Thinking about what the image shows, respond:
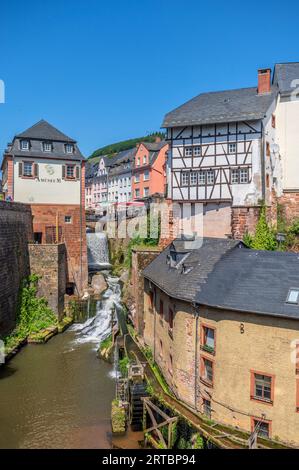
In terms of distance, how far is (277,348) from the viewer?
38.5 ft

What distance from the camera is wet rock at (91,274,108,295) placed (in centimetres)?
3225

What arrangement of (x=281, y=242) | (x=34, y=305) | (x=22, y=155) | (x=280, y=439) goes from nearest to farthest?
(x=280, y=439) → (x=281, y=242) → (x=34, y=305) → (x=22, y=155)

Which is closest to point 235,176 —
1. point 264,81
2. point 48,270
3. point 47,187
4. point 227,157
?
point 227,157

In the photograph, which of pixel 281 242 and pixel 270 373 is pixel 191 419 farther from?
pixel 281 242

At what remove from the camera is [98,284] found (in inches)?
1286

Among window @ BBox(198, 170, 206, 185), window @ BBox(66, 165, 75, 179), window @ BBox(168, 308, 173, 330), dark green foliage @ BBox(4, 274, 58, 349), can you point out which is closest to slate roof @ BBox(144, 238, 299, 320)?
window @ BBox(168, 308, 173, 330)

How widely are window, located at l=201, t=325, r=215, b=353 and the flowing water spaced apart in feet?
16.7

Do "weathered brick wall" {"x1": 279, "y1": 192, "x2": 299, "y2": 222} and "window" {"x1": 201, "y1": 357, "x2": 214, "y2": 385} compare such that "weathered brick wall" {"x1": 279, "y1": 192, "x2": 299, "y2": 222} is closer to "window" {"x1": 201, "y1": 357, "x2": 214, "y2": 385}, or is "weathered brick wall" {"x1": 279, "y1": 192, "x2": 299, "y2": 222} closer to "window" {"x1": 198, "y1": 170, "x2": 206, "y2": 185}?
→ "window" {"x1": 198, "y1": 170, "x2": 206, "y2": 185}

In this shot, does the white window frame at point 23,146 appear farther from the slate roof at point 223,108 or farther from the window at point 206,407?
the window at point 206,407

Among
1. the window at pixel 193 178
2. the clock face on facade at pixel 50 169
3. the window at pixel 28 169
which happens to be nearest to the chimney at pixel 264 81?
the window at pixel 193 178

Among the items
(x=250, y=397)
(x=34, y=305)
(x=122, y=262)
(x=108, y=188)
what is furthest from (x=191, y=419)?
(x=108, y=188)

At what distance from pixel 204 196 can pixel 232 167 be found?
8.30ft

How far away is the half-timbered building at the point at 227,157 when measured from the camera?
24.7m

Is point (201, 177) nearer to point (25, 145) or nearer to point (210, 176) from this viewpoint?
point (210, 176)
